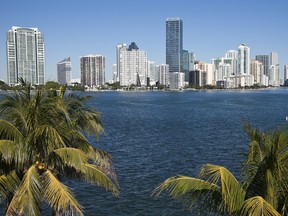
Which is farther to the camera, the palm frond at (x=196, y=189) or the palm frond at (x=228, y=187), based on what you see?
the palm frond at (x=196, y=189)

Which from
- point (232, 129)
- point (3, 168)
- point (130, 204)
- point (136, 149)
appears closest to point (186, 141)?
point (136, 149)

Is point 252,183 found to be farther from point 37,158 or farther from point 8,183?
point 8,183

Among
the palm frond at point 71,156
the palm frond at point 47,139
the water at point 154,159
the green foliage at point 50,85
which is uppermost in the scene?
the green foliage at point 50,85

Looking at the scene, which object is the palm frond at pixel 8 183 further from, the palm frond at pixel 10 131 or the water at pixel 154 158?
the water at pixel 154 158

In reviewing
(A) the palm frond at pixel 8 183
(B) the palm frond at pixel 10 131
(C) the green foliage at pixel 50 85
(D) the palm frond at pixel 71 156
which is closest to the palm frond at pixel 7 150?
(B) the palm frond at pixel 10 131

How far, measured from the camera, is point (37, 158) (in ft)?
29.3

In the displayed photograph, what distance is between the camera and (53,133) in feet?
28.2

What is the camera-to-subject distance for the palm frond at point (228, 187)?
Answer: 7.14 meters

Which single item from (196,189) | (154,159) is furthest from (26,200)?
(154,159)

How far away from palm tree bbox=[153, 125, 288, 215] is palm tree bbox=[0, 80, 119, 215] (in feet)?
6.53

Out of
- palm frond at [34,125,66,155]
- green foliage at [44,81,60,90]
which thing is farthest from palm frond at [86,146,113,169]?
palm frond at [34,125,66,155]

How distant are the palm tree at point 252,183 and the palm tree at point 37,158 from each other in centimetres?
199

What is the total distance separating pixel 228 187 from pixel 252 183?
787 mm

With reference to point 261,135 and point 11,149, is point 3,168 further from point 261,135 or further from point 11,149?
point 261,135
